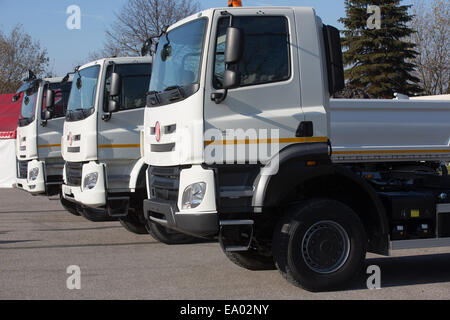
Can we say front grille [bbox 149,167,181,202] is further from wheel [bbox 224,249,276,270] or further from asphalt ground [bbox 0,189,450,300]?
Result: wheel [bbox 224,249,276,270]

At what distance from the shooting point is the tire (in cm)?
1098

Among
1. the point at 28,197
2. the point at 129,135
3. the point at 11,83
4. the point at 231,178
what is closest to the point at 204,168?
the point at 231,178

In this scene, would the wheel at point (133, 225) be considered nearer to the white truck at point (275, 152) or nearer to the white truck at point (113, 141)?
the white truck at point (113, 141)

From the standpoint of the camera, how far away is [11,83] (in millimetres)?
46969

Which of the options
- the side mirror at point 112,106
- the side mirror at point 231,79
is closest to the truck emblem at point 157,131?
the side mirror at point 231,79

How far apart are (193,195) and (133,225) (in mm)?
5294

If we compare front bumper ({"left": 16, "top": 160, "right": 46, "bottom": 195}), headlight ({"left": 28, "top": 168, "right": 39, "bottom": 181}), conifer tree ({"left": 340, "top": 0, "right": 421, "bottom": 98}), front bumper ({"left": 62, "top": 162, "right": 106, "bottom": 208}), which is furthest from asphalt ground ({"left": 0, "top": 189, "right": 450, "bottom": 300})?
conifer tree ({"left": 340, "top": 0, "right": 421, "bottom": 98})

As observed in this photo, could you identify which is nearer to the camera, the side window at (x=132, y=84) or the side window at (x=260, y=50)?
the side window at (x=260, y=50)

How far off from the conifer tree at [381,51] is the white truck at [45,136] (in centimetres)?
2255

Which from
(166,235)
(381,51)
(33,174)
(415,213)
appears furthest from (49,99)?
(381,51)

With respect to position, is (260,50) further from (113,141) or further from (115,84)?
(113,141)

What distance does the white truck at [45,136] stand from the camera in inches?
513

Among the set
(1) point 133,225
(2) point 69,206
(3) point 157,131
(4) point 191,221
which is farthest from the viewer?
(2) point 69,206

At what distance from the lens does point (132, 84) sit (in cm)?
1030
